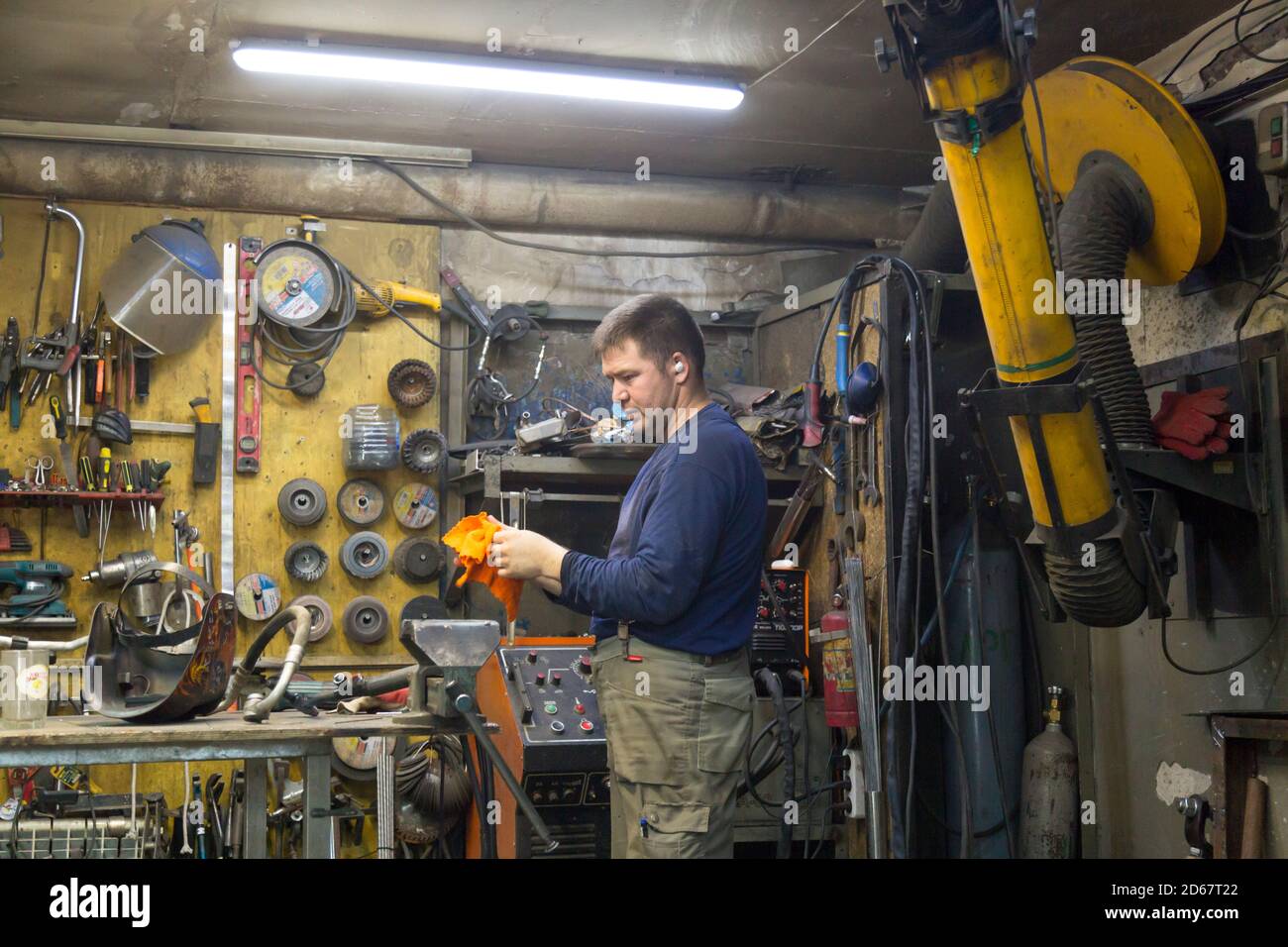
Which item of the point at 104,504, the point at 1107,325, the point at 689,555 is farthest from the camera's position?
the point at 104,504

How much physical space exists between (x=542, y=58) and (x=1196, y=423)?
7.84ft

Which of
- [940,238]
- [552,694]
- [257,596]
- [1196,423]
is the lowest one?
[552,694]

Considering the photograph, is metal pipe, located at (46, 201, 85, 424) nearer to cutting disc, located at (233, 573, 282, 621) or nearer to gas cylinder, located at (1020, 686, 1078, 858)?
cutting disc, located at (233, 573, 282, 621)

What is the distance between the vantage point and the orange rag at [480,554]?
8.53ft

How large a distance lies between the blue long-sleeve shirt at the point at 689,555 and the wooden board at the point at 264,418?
8.57 ft

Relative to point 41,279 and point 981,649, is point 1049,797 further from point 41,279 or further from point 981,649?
point 41,279

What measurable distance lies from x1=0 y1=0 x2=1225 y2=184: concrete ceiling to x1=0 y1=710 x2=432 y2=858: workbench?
7.82 feet

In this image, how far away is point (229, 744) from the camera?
8.07ft

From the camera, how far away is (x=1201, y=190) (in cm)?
362

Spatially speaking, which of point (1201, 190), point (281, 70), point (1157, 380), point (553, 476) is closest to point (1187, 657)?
point (1157, 380)

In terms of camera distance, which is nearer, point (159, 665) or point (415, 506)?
point (159, 665)

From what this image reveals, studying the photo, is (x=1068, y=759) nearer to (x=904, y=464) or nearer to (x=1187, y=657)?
(x=1187, y=657)

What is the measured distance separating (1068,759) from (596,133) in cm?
286

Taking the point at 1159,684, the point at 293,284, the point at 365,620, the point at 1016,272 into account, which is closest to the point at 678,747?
the point at 1016,272
